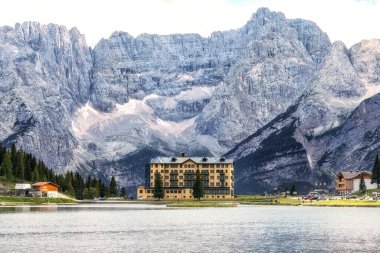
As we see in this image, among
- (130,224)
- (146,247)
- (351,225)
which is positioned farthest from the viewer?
(130,224)

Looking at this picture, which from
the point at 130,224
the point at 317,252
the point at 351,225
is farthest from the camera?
the point at 130,224

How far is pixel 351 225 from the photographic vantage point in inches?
4823

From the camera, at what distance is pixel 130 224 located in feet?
428

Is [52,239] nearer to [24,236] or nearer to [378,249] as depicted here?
[24,236]

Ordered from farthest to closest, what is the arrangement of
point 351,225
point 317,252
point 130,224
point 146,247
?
point 130,224 < point 351,225 < point 146,247 < point 317,252

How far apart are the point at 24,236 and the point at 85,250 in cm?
2151

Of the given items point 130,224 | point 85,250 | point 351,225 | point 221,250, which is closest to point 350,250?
point 221,250

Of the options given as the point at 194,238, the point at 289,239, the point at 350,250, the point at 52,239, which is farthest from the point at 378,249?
the point at 52,239

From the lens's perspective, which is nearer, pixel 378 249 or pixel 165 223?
pixel 378 249

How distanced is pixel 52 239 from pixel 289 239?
106 feet

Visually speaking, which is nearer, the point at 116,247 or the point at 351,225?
the point at 116,247

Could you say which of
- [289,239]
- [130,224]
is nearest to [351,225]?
[289,239]

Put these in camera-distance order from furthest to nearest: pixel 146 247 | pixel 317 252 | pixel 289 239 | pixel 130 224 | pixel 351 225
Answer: pixel 130 224
pixel 351 225
pixel 289 239
pixel 146 247
pixel 317 252

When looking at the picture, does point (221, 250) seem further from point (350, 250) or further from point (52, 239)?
point (52, 239)
